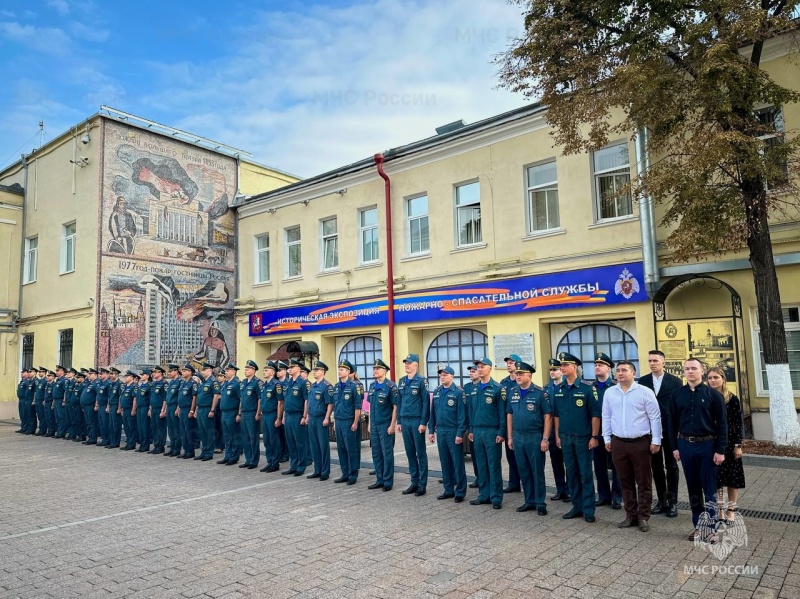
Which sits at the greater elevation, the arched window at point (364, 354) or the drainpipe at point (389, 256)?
the drainpipe at point (389, 256)

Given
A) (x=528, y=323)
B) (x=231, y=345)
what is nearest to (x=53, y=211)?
(x=231, y=345)

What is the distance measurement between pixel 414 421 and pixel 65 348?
16376mm

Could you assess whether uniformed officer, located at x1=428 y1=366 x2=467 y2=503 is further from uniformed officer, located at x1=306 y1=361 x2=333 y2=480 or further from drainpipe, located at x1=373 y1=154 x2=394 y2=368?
drainpipe, located at x1=373 y1=154 x2=394 y2=368

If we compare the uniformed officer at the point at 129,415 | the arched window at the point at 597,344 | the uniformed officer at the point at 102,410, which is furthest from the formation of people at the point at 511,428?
the arched window at the point at 597,344

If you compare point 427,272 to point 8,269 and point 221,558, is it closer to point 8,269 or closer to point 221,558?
point 221,558

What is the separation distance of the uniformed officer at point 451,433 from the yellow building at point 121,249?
1380 centimetres

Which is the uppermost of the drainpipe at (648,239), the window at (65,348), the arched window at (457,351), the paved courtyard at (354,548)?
the drainpipe at (648,239)

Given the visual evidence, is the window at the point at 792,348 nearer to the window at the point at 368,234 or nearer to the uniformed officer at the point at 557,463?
the uniformed officer at the point at 557,463

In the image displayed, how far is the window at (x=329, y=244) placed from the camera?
18.7 metres

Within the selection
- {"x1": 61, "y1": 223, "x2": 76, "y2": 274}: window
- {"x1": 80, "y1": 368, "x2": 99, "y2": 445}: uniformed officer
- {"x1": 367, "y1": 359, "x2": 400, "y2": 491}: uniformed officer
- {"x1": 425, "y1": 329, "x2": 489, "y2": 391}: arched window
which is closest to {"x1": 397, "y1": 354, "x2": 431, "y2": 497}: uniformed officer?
{"x1": 367, "y1": 359, "x2": 400, "y2": 491}: uniformed officer

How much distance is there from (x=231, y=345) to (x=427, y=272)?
28.2 ft

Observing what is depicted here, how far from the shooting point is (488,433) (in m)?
8.02

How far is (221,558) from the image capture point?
586 cm

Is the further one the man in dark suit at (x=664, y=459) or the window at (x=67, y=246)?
the window at (x=67, y=246)
